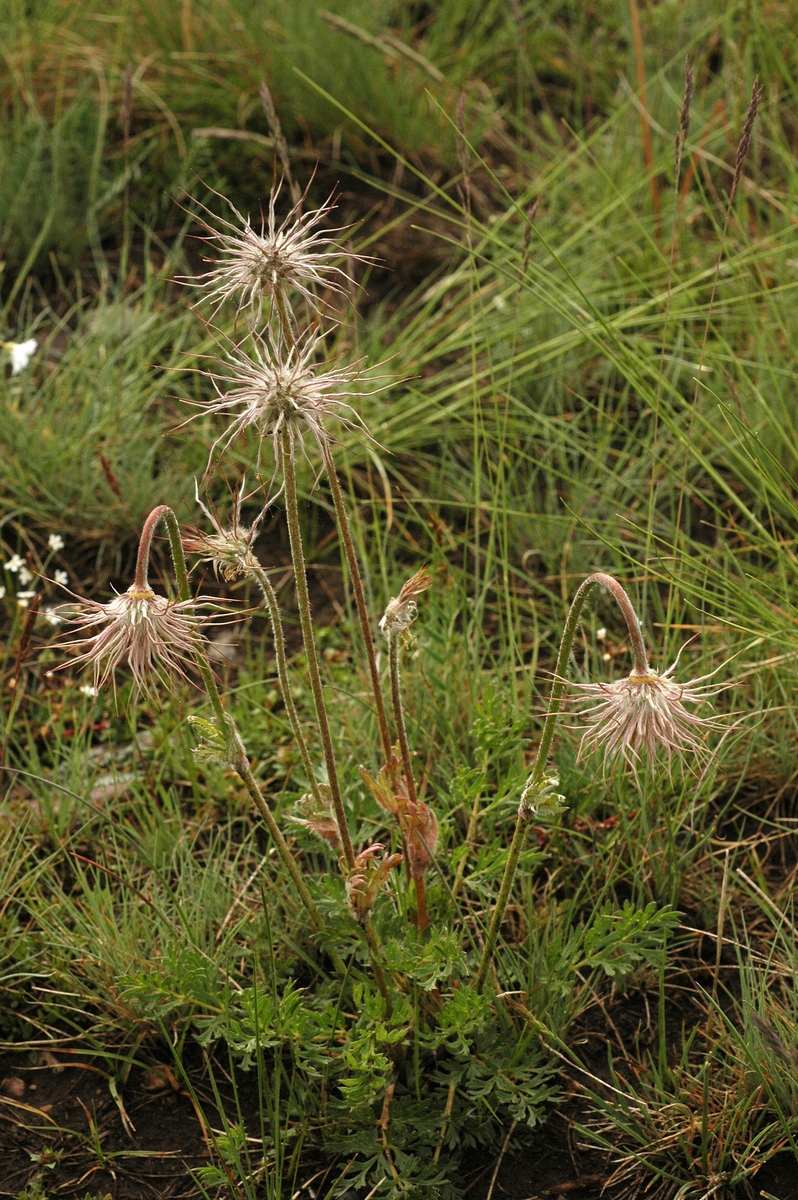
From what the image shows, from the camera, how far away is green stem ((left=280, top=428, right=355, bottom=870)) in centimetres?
152

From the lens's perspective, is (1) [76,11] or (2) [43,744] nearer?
(2) [43,744]

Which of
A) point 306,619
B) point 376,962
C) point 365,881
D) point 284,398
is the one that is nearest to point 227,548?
point 306,619

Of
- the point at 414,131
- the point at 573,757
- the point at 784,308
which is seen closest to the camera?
the point at 573,757

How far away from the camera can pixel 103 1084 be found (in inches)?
83.1

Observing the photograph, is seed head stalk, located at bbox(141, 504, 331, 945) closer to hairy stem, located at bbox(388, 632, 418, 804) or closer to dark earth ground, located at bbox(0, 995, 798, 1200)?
hairy stem, located at bbox(388, 632, 418, 804)

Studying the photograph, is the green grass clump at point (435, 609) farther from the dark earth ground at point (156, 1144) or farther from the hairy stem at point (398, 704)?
the hairy stem at point (398, 704)

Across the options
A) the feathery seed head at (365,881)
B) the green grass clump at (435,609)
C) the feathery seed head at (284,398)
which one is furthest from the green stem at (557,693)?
the feathery seed head at (284,398)

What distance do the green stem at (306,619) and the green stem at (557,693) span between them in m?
0.25

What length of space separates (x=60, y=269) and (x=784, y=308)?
237 centimetres

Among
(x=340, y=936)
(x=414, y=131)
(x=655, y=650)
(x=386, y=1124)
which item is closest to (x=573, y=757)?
(x=655, y=650)

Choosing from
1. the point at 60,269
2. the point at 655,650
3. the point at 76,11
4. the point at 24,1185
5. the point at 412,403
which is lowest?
the point at 24,1185

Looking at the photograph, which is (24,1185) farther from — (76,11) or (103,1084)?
(76,11)

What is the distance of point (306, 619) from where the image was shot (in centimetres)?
167

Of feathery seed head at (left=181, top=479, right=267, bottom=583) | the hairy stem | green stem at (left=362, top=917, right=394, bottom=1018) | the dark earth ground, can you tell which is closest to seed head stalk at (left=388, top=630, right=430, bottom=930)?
the hairy stem
